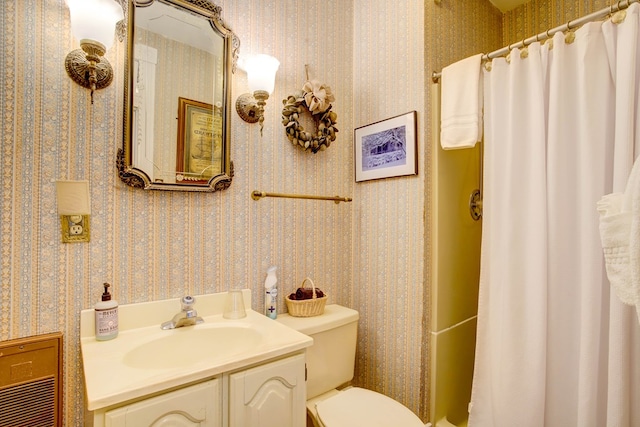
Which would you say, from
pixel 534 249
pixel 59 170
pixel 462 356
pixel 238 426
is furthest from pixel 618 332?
pixel 59 170

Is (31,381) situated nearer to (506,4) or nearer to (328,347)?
(328,347)

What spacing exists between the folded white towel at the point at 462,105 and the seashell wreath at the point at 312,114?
538 millimetres

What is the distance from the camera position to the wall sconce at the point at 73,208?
103cm

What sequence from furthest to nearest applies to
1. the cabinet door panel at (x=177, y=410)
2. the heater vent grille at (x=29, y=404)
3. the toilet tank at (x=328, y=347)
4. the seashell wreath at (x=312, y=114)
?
1. the seashell wreath at (x=312, y=114)
2. the toilet tank at (x=328, y=347)
3. the heater vent grille at (x=29, y=404)
4. the cabinet door panel at (x=177, y=410)

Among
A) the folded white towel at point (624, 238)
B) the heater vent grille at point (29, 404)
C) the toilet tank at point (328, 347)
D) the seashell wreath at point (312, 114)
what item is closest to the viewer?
the folded white towel at point (624, 238)

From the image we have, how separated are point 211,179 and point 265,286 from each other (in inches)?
20.8

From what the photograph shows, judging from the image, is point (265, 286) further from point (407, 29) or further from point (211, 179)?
point (407, 29)

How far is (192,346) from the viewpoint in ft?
3.82

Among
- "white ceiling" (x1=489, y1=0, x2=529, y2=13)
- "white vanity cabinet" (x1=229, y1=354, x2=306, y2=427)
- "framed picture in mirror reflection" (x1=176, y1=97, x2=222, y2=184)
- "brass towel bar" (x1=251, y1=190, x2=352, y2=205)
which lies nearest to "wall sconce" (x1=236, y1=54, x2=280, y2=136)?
"framed picture in mirror reflection" (x1=176, y1=97, x2=222, y2=184)

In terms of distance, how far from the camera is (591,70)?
1.05 meters

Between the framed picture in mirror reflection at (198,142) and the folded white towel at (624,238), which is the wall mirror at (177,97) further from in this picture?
the folded white towel at (624,238)

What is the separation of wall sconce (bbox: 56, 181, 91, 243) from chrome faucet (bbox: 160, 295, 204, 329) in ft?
1.31

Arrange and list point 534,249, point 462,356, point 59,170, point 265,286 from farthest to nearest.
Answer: point 462,356 < point 265,286 < point 534,249 < point 59,170

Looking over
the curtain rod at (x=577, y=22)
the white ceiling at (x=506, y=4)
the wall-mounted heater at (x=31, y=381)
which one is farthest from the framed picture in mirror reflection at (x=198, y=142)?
the white ceiling at (x=506, y=4)
